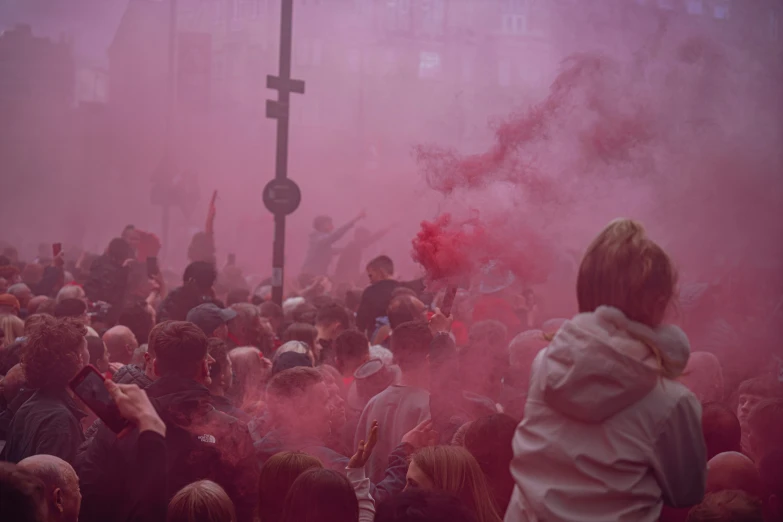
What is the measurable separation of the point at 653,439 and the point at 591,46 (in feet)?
22.8

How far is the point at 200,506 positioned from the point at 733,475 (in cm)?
231

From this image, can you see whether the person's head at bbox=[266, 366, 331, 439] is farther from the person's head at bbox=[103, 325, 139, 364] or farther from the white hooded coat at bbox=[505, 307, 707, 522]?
the person's head at bbox=[103, 325, 139, 364]

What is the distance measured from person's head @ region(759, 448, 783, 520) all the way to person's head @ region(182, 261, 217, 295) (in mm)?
5035

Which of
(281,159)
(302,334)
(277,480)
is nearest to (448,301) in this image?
(302,334)

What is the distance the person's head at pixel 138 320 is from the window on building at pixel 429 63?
1765cm

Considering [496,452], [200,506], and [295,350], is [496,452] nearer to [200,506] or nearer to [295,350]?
[200,506]

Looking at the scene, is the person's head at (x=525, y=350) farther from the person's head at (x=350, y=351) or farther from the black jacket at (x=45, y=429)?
the black jacket at (x=45, y=429)

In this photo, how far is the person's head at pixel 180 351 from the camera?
3334 millimetres

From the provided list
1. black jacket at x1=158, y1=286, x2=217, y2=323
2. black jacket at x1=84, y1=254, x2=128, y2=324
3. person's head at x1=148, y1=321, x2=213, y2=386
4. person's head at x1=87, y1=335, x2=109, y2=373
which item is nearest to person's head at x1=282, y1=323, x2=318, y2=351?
black jacket at x1=158, y1=286, x2=217, y2=323

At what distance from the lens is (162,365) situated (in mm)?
3354

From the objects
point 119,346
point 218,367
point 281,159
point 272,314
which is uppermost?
point 281,159


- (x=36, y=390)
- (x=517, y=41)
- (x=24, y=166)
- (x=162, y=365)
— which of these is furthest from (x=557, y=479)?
(x=24, y=166)

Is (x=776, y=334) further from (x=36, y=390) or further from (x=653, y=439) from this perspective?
(x=36, y=390)

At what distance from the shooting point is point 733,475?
10.4 ft
